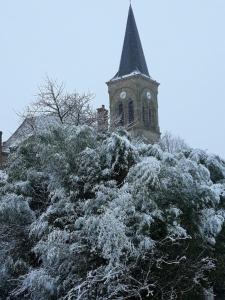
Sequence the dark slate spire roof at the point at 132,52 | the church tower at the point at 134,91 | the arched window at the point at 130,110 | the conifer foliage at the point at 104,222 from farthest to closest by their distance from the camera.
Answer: the arched window at the point at 130,110
the church tower at the point at 134,91
the dark slate spire roof at the point at 132,52
the conifer foliage at the point at 104,222

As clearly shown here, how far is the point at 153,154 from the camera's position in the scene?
1398cm

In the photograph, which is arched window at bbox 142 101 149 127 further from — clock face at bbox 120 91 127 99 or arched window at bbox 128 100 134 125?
clock face at bbox 120 91 127 99

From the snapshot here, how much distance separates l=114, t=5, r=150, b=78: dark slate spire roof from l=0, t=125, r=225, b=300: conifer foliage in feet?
126

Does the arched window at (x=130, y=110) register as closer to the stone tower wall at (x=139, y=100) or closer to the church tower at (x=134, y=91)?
the church tower at (x=134, y=91)

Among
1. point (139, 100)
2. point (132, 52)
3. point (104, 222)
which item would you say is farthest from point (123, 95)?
point (104, 222)

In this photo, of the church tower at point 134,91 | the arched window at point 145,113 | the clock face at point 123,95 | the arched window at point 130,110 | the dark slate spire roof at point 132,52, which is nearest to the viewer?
Answer: the dark slate spire roof at point 132,52

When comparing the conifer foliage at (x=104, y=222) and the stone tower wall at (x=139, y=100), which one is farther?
the stone tower wall at (x=139, y=100)

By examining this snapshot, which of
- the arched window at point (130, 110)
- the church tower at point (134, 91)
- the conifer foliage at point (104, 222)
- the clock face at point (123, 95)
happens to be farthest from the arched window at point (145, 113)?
the conifer foliage at point (104, 222)

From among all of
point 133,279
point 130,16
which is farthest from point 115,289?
point 130,16

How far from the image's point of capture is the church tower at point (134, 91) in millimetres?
51812

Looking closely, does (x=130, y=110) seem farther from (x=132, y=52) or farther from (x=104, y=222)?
(x=104, y=222)

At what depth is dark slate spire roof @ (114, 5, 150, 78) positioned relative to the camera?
51.5m

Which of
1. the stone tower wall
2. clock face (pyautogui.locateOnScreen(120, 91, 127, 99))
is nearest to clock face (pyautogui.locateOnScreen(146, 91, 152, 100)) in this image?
the stone tower wall

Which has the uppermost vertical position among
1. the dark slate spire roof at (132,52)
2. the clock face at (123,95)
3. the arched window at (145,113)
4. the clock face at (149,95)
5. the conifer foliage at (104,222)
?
the dark slate spire roof at (132,52)
